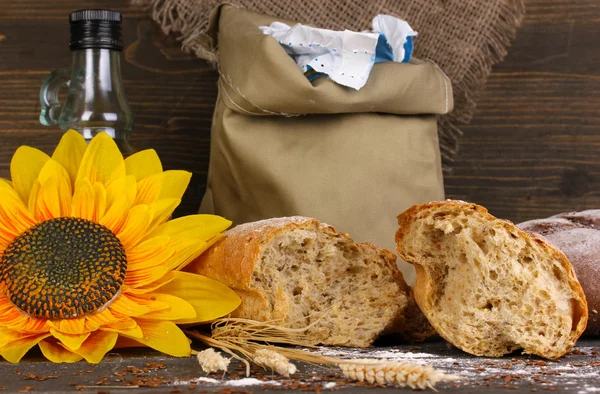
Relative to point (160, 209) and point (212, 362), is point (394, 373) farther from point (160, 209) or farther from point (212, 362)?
point (160, 209)

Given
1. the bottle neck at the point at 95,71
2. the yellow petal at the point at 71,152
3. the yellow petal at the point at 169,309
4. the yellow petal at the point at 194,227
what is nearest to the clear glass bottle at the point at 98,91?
the bottle neck at the point at 95,71

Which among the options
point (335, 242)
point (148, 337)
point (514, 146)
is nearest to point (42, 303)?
point (148, 337)

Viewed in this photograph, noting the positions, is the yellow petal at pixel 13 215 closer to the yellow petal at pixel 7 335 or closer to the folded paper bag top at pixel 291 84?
the yellow petal at pixel 7 335

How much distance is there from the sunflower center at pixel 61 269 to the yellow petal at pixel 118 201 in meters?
0.03

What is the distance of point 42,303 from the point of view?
100 centimetres

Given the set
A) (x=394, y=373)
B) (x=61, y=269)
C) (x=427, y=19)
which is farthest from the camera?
(x=427, y=19)

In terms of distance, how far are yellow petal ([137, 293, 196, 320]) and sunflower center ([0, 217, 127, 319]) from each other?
2.3 inches

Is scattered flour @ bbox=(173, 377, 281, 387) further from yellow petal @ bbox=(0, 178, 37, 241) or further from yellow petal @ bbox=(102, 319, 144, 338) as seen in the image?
yellow petal @ bbox=(0, 178, 37, 241)

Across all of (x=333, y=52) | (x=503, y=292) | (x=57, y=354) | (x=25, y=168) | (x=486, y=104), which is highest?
(x=333, y=52)

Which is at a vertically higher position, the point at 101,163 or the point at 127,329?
the point at 101,163

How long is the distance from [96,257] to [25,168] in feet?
→ 0.72

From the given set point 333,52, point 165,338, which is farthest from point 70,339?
point 333,52

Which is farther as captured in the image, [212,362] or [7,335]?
[7,335]

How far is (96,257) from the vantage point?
41.0 inches
